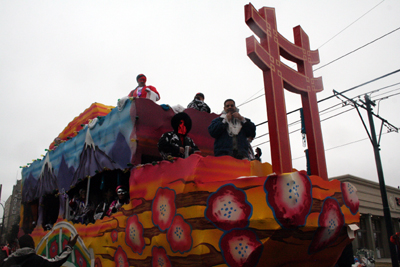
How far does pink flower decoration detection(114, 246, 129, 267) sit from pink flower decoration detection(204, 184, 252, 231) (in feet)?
7.00

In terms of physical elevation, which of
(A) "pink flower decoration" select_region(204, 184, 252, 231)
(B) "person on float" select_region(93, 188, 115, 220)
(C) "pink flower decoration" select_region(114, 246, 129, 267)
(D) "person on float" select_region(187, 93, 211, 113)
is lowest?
(C) "pink flower decoration" select_region(114, 246, 129, 267)

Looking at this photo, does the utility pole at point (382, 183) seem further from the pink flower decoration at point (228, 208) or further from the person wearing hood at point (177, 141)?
the pink flower decoration at point (228, 208)

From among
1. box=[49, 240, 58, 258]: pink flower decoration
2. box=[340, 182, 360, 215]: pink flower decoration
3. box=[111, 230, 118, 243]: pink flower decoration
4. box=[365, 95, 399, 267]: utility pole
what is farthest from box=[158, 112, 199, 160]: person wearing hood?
box=[365, 95, 399, 267]: utility pole

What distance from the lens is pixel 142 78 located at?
802cm

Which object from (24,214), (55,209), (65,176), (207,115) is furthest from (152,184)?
(24,214)

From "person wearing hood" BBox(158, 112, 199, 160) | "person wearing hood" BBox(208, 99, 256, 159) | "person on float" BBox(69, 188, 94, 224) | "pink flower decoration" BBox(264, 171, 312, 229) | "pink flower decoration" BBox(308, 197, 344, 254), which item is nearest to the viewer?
"pink flower decoration" BBox(264, 171, 312, 229)

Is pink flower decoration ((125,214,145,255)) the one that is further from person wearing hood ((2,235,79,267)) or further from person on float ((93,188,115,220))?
person wearing hood ((2,235,79,267))

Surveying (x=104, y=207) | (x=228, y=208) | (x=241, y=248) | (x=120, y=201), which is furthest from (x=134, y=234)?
(x=241, y=248)

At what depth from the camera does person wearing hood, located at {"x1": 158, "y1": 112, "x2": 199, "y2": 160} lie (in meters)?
5.74

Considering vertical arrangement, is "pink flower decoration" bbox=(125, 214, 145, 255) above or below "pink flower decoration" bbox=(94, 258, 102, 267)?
above

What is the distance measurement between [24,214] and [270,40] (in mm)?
9659

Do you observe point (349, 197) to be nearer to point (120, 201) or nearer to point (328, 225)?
point (328, 225)

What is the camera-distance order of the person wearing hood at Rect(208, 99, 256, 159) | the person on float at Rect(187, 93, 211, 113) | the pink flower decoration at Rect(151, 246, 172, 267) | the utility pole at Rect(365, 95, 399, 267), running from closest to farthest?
the pink flower decoration at Rect(151, 246, 172, 267), the person wearing hood at Rect(208, 99, 256, 159), the person on float at Rect(187, 93, 211, 113), the utility pole at Rect(365, 95, 399, 267)

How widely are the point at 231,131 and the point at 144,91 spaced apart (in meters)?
2.98
